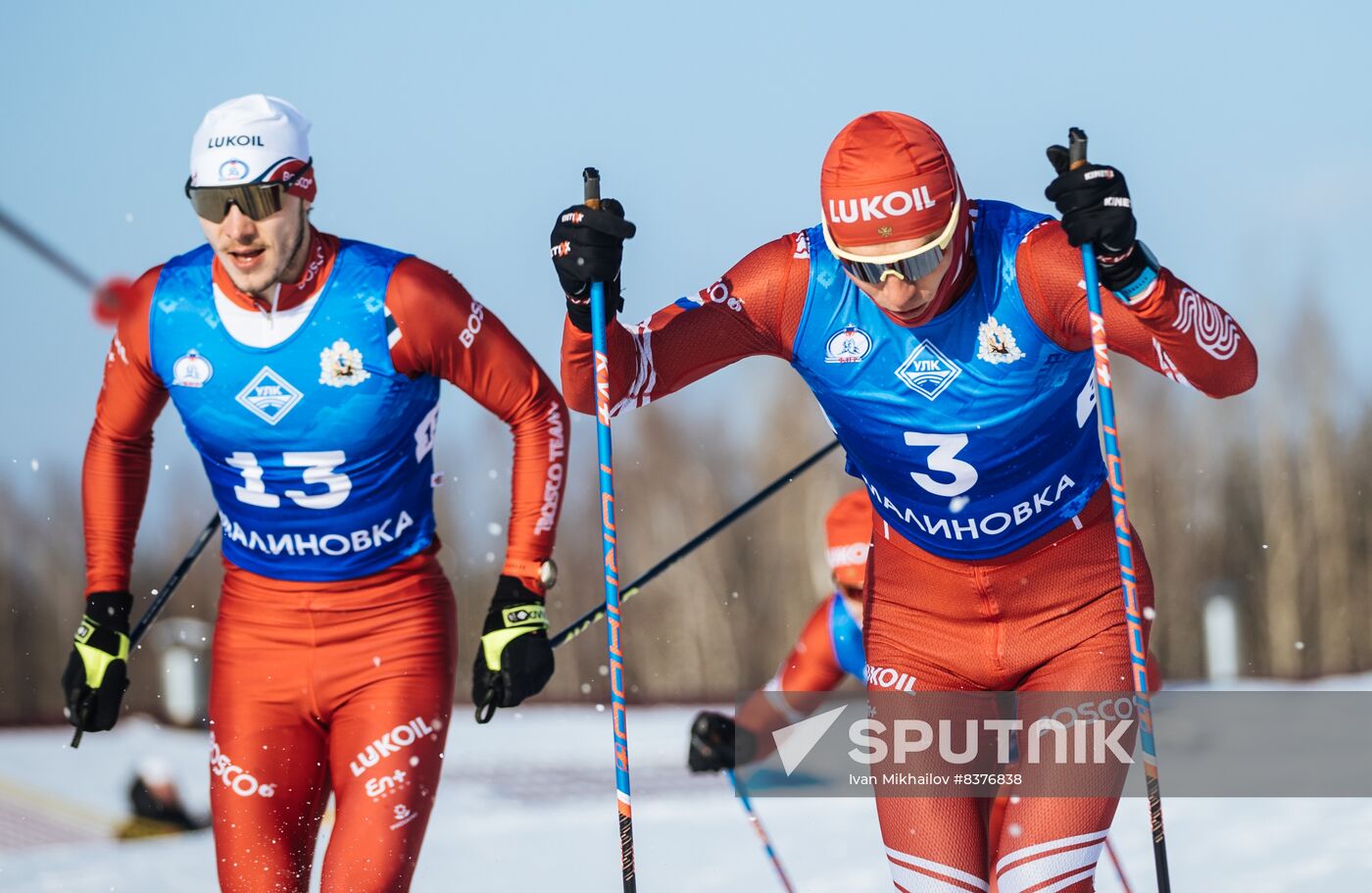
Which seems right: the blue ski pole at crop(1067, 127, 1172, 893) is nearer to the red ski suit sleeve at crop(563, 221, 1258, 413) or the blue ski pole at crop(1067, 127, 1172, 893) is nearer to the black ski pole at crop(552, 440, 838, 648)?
the red ski suit sleeve at crop(563, 221, 1258, 413)

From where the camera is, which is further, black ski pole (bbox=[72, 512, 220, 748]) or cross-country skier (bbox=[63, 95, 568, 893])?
black ski pole (bbox=[72, 512, 220, 748])

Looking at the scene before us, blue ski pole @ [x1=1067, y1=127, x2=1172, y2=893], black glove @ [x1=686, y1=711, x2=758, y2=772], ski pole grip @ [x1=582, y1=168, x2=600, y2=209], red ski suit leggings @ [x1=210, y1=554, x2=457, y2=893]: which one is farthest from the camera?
black glove @ [x1=686, y1=711, x2=758, y2=772]

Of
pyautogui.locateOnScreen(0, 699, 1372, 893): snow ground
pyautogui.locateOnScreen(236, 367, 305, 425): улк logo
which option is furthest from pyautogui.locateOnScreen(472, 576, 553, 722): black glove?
pyautogui.locateOnScreen(0, 699, 1372, 893): snow ground

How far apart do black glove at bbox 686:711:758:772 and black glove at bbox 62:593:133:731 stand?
1.89 m

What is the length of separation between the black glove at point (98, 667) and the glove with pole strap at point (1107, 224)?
109 inches

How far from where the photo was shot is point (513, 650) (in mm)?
4445

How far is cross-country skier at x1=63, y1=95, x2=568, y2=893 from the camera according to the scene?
4367 mm

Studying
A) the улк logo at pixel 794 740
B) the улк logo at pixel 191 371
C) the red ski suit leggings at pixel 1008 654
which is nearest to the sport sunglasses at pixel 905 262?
the red ski suit leggings at pixel 1008 654

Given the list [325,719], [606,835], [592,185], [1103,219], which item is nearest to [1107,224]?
[1103,219]

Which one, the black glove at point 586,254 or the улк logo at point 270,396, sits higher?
the black glove at point 586,254

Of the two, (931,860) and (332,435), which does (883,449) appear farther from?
(332,435)

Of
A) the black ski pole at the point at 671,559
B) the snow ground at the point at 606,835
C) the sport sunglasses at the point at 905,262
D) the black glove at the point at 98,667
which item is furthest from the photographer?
the snow ground at the point at 606,835

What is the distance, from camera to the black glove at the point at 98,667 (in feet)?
15.5

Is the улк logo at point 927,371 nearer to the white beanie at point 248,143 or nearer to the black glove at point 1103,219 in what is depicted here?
the black glove at point 1103,219
